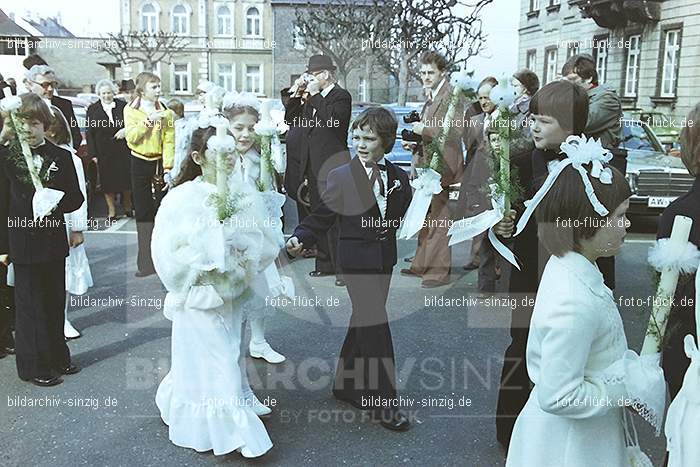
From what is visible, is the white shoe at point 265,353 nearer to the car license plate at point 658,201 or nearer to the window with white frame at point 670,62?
the car license plate at point 658,201

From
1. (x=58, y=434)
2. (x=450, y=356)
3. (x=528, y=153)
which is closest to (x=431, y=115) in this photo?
(x=450, y=356)

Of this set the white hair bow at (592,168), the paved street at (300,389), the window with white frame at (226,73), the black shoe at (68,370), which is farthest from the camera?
the window with white frame at (226,73)

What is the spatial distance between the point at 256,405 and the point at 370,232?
4.21 ft

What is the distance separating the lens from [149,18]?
4172 centimetres

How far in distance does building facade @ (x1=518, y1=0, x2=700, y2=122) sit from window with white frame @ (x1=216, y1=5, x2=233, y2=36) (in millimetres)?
18205

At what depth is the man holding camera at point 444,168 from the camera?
747 centimetres

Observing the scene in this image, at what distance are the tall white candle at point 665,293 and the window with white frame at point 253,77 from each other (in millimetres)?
42952

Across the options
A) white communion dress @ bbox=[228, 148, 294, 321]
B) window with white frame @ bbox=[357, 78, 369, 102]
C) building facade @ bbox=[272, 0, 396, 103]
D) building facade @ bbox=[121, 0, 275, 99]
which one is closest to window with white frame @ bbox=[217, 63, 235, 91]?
building facade @ bbox=[121, 0, 275, 99]

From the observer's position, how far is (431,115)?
756cm

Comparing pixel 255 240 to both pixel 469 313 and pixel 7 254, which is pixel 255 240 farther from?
pixel 469 313

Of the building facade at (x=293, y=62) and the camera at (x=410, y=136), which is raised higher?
the building facade at (x=293, y=62)

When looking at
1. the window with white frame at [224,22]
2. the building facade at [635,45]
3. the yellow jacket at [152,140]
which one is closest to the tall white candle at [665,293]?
the yellow jacket at [152,140]

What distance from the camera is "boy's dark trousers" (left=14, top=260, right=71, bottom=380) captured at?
5.16m

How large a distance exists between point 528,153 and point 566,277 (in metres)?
1.77
